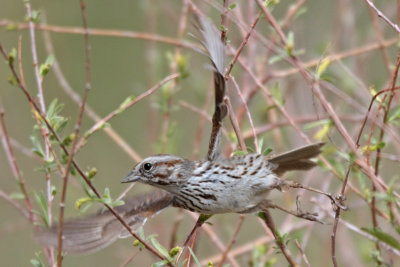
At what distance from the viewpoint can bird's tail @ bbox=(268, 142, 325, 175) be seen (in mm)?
3308

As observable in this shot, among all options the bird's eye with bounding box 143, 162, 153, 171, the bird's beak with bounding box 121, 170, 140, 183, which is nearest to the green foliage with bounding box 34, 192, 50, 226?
the bird's beak with bounding box 121, 170, 140, 183

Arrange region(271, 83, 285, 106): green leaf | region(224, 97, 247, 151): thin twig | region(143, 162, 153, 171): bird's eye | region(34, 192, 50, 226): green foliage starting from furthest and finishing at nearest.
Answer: region(271, 83, 285, 106): green leaf → region(143, 162, 153, 171): bird's eye → region(224, 97, 247, 151): thin twig → region(34, 192, 50, 226): green foliage

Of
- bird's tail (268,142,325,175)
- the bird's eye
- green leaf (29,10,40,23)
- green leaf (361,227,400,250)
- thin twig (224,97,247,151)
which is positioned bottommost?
green leaf (361,227,400,250)

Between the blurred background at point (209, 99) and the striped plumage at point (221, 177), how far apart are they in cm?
12

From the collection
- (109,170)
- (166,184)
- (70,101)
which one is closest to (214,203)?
(166,184)

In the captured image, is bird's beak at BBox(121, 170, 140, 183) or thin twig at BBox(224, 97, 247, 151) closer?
Answer: thin twig at BBox(224, 97, 247, 151)

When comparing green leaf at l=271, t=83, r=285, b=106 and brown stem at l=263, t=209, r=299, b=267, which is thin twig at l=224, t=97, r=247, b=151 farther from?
green leaf at l=271, t=83, r=285, b=106

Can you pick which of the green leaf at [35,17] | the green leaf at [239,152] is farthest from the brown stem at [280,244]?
the green leaf at [35,17]

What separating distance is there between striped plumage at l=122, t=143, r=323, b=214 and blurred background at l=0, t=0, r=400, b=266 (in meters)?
0.12

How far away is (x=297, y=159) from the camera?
11.4 feet

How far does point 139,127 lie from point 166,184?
4.85 m

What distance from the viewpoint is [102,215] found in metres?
3.24

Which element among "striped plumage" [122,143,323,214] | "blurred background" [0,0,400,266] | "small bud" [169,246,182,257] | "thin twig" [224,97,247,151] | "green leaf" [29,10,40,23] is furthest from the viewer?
"blurred background" [0,0,400,266]

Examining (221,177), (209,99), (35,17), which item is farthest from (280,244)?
(209,99)
